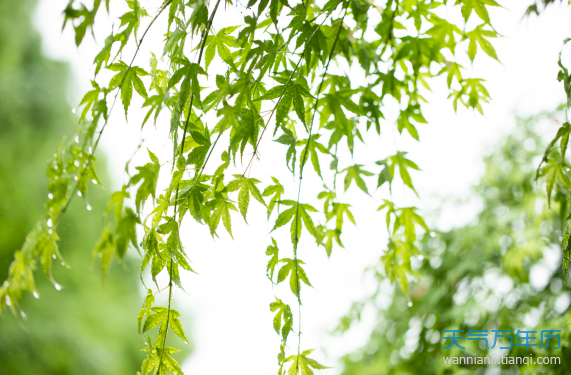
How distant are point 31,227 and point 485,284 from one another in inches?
108

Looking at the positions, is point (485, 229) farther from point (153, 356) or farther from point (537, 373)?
point (153, 356)

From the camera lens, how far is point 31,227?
2.68 metres

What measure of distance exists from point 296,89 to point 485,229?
1.23 m

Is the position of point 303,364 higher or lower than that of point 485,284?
lower

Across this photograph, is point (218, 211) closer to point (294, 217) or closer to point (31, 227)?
point (294, 217)

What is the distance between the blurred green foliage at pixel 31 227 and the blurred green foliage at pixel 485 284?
182 cm

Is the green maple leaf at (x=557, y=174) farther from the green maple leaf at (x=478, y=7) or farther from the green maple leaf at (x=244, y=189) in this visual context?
the green maple leaf at (x=244, y=189)

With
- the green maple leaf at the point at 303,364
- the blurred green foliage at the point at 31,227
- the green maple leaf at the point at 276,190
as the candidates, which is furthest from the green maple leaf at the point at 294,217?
the blurred green foliage at the point at 31,227

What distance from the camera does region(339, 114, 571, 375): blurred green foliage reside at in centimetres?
120

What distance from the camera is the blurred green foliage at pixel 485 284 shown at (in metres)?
1.20

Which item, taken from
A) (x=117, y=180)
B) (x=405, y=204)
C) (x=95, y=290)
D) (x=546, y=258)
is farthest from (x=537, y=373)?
(x=117, y=180)

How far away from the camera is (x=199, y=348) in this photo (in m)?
3.27

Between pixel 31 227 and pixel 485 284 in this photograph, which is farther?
pixel 31 227

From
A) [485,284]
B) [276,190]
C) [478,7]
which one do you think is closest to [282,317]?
[276,190]
